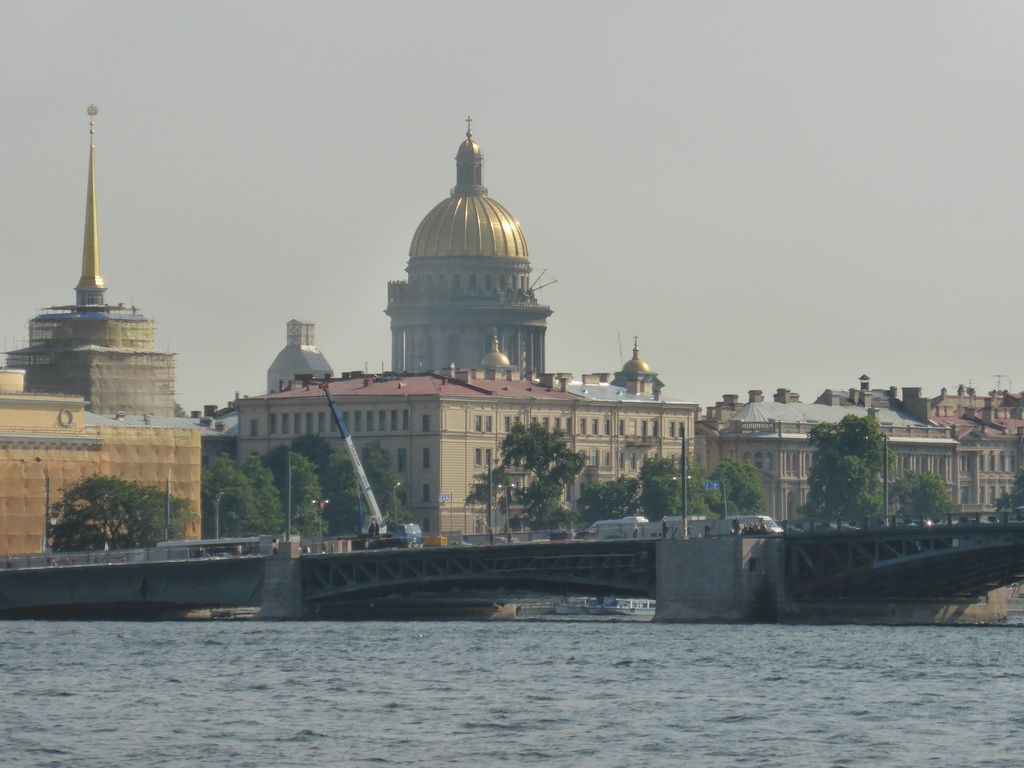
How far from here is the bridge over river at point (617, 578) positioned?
97562 mm

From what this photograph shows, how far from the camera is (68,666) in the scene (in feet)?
273

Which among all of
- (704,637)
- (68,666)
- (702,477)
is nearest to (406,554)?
(704,637)

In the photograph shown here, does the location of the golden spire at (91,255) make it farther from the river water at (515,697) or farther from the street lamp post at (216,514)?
the river water at (515,697)

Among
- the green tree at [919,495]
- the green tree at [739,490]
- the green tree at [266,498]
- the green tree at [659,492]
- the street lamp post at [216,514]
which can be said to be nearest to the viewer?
the street lamp post at [216,514]

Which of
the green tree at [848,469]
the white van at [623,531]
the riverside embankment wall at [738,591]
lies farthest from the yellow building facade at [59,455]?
the green tree at [848,469]

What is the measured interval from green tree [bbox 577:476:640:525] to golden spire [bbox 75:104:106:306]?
2503 centimetres

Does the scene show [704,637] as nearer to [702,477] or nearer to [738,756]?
[738,756]

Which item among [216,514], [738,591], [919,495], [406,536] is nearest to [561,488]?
[216,514]

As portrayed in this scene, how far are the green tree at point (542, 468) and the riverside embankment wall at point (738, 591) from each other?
58430mm

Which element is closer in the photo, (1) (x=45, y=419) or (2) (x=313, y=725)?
(2) (x=313, y=725)

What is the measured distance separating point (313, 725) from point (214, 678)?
497 inches

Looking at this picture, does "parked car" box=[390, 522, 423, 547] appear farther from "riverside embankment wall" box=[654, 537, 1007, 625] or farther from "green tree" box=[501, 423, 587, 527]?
"green tree" box=[501, 423, 587, 527]

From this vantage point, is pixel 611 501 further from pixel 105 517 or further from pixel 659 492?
pixel 105 517

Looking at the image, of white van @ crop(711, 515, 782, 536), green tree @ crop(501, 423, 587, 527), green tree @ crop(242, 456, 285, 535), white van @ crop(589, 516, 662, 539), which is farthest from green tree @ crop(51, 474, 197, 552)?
green tree @ crop(501, 423, 587, 527)
